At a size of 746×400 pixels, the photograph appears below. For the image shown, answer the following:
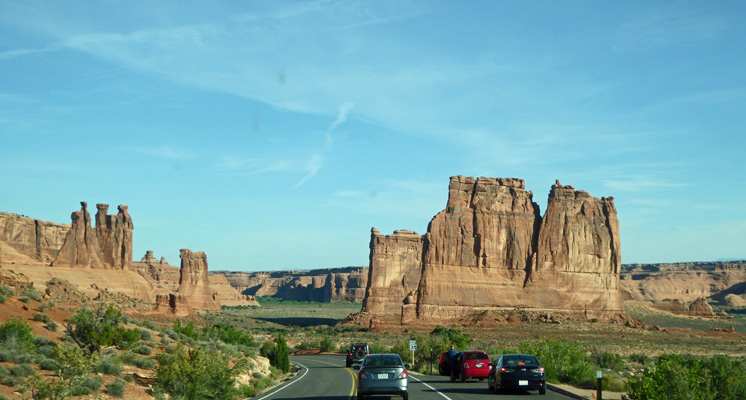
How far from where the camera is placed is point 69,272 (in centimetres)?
9388

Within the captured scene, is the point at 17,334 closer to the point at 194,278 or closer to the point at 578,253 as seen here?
the point at 578,253

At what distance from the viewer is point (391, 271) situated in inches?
5354

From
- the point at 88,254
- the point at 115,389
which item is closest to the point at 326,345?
the point at 115,389

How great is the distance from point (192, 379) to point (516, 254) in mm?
81213

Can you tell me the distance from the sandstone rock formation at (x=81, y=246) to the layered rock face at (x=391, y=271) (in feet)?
159

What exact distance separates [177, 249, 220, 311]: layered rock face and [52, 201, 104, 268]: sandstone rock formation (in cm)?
2411

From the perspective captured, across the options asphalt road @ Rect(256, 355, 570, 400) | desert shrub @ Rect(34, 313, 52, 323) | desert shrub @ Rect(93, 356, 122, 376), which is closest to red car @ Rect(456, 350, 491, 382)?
asphalt road @ Rect(256, 355, 570, 400)

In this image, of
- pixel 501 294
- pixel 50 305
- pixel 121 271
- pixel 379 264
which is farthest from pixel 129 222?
pixel 50 305

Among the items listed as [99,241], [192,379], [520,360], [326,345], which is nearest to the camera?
[192,379]

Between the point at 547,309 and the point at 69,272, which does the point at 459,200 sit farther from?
the point at 69,272

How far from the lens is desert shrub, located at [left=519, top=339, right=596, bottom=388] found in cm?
2786

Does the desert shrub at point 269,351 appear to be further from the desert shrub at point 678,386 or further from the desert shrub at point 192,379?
the desert shrub at point 678,386

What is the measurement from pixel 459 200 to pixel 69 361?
279 ft

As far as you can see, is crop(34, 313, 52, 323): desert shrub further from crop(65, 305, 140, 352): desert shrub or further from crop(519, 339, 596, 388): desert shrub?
crop(519, 339, 596, 388): desert shrub
